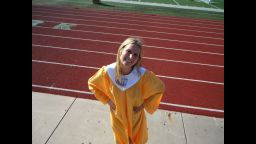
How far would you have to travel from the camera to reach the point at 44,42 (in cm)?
900

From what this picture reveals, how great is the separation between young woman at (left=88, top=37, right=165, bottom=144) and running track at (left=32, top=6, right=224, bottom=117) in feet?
7.15

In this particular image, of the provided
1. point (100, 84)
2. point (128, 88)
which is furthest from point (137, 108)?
point (100, 84)

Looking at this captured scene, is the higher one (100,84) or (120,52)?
(120,52)

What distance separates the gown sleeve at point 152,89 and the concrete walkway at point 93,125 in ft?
4.15

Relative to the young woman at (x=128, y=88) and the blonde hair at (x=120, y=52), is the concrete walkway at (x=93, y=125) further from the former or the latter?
the blonde hair at (x=120, y=52)

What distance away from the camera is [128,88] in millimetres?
2850

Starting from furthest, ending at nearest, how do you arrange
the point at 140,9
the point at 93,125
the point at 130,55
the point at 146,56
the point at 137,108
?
the point at 140,9 → the point at 146,56 → the point at 93,125 → the point at 137,108 → the point at 130,55

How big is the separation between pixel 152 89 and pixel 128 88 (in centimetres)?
26

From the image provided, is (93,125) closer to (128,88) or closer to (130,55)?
(128,88)

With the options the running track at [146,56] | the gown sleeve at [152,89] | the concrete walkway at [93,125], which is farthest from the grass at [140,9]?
the gown sleeve at [152,89]

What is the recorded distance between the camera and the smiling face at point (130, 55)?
2.71 metres

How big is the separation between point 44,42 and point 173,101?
5.39 metres

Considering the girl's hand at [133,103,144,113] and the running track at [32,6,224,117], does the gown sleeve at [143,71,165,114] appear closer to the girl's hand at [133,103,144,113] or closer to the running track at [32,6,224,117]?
the girl's hand at [133,103,144,113]
